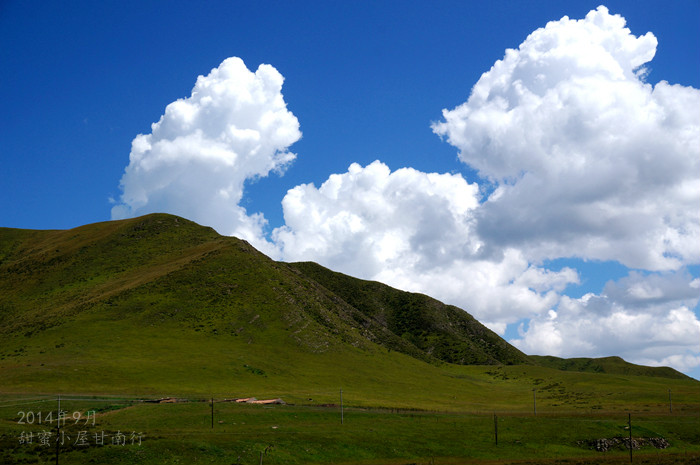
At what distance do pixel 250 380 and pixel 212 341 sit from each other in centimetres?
2653

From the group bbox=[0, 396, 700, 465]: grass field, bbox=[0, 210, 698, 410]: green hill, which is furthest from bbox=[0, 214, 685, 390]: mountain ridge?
bbox=[0, 396, 700, 465]: grass field

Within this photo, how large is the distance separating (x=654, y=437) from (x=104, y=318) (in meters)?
117

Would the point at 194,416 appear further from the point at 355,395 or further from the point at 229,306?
the point at 229,306

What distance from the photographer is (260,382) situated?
351ft

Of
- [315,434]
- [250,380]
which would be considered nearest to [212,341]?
[250,380]

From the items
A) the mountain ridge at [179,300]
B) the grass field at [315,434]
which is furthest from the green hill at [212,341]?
the grass field at [315,434]

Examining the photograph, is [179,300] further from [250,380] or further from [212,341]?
[250,380]

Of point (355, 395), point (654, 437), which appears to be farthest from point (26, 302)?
point (654, 437)

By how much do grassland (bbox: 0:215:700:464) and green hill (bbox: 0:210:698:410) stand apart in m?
0.59

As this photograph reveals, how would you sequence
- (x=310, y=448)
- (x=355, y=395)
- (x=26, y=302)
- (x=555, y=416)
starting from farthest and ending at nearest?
(x=26, y=302) < (x=355, y=395) < (x=555, y=416) < (x=310, y=448)

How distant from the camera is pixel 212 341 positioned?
427 ft

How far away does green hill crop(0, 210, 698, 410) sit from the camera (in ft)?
335

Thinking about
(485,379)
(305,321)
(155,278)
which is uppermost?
(155,278)

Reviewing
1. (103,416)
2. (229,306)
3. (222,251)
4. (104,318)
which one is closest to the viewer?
(103,416)
